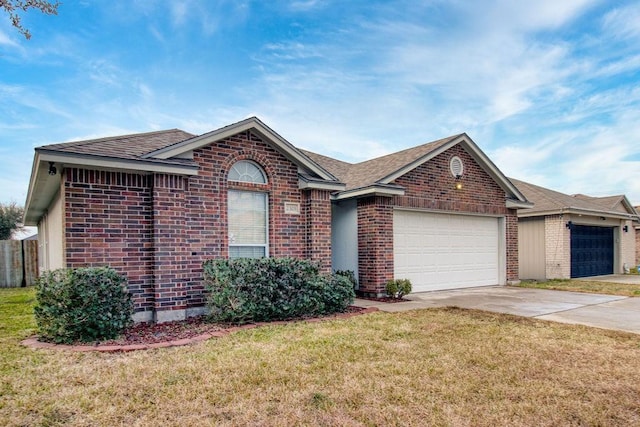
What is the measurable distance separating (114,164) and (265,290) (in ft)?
11.3

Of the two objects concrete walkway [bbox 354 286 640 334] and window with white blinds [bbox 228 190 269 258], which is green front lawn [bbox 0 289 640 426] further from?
window with white blinds [bbox 228 190 269 258]

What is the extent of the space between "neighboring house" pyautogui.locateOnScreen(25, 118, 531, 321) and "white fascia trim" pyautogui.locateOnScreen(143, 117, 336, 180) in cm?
2

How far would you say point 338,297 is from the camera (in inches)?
308

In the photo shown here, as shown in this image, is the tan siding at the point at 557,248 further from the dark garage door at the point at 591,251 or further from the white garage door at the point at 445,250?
the white garage door at the point at 445,250

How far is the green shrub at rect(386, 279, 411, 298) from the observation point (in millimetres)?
9922

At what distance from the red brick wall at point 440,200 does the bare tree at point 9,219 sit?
86.2ft

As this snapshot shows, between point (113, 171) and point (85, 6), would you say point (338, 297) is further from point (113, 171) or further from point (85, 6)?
point (85, 6)

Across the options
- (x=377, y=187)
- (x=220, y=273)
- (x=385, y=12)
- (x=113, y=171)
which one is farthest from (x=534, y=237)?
(x=113, y=171)

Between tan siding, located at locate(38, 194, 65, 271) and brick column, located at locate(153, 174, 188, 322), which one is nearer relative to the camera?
brick column, located at locate(153, 174, 188, 322)

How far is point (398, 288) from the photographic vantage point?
9.95 metres

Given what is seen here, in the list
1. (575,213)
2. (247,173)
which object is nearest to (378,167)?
(247,173)

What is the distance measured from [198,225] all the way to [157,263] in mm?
1047

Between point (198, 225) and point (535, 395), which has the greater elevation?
point (198, 225)

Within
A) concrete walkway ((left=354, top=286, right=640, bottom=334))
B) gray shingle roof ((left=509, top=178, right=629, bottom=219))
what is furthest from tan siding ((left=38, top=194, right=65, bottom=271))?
gray shingle roof ((left=509, top=178, right=629, bottom=219))
